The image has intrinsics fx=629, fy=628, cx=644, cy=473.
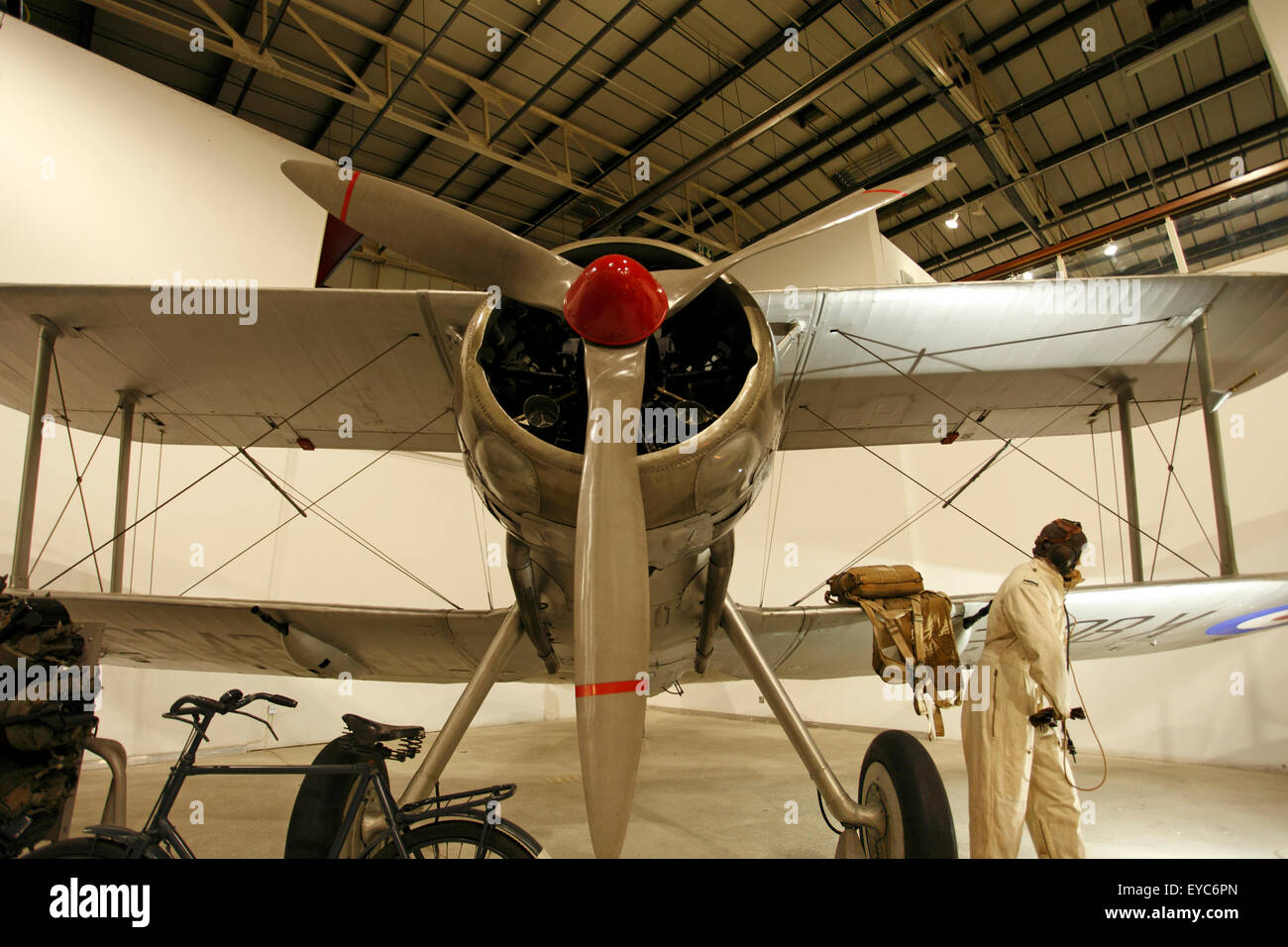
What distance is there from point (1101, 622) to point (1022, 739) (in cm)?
166

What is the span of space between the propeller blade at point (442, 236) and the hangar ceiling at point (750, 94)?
509 cm

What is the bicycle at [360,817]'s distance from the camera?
60.5 inches

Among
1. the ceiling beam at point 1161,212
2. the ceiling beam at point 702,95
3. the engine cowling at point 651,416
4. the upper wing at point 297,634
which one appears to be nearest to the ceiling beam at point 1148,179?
the ceiling beam at point 1161,212

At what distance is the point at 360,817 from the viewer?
1968 millimetres

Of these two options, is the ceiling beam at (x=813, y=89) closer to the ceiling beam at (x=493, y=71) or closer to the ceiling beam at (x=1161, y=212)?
the ceiling beam at (x=493, y=71)

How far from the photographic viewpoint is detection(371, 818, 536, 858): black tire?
1.73m

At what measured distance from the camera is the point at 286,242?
21.5 ft

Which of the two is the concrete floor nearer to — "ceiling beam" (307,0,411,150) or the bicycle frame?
the bicycle frame

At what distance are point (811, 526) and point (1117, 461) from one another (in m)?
3.36

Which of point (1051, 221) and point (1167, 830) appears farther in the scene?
point (1051, 221)

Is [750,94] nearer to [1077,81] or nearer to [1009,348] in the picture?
[1077,81]

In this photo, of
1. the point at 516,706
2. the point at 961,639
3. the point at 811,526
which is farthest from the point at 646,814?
the point at 516,706

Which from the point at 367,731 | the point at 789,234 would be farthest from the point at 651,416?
the point at 367,731
